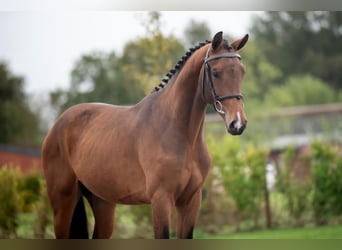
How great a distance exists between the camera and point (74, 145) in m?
4.48

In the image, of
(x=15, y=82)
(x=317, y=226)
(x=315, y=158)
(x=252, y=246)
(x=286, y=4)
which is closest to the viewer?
(x=252, y=246)

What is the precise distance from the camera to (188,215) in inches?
153

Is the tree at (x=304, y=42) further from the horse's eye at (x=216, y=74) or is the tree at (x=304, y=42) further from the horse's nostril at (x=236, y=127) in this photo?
the horse's nostril at (x=236, y=127)

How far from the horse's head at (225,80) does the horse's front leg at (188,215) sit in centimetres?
63

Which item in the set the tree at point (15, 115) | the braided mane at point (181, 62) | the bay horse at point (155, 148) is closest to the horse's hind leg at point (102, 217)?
the bay horse at point (155, 148)

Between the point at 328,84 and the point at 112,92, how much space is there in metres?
8.10

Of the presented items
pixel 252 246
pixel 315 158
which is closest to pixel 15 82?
pixel 315 158

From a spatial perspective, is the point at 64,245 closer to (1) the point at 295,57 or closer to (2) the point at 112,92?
(2) the point at 112,92

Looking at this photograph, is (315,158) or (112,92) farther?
(112,92)

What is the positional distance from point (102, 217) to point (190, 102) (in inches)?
53.2

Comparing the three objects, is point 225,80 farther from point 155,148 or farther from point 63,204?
point 63,204

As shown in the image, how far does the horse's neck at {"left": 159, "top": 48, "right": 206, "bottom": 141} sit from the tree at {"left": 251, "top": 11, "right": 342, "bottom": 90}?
41.7 ft

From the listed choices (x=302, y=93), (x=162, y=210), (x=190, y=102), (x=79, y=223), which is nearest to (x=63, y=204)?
(x=79, y=223)

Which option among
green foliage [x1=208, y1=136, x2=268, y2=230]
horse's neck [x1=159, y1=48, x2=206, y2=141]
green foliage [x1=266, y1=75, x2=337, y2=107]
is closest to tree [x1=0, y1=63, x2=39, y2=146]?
green foliage [x1=208, y1=136, x2=268, y2=230]
